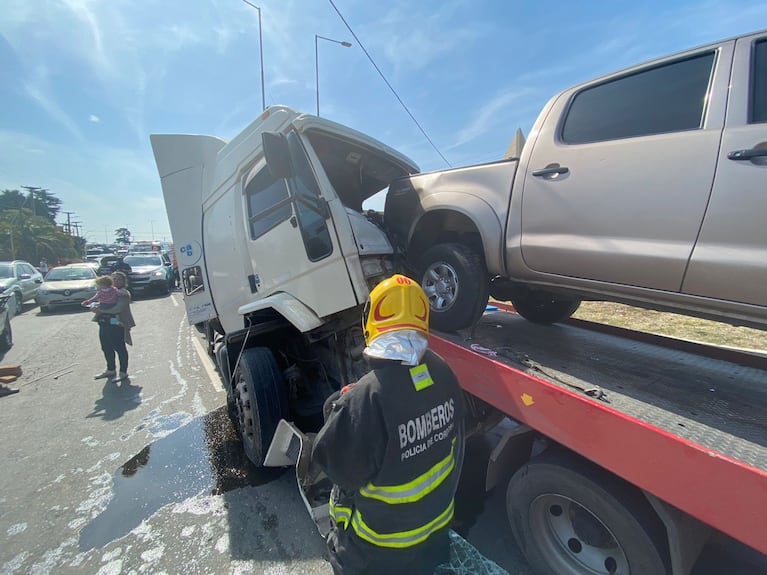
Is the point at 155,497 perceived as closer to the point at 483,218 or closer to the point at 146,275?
the point at 483,218

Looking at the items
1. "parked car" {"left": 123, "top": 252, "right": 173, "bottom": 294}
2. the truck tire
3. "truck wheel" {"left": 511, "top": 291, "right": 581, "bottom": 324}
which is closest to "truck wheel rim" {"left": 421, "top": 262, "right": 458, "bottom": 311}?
the truck tire

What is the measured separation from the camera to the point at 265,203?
3404 millimetres

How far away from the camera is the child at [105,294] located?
5559 millimetres

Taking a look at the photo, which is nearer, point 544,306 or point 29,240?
point 544,306

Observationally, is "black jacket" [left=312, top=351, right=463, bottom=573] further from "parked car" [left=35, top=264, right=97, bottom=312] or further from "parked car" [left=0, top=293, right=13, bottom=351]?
"parked car" [left=35, top=264, right=97, bottom=312]

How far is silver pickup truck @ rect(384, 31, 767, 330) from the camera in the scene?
5.27ft

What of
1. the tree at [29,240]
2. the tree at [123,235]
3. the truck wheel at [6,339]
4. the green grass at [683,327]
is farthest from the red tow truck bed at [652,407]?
the tree at [123,235]

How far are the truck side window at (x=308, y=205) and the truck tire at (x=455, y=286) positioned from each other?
2.83 feet

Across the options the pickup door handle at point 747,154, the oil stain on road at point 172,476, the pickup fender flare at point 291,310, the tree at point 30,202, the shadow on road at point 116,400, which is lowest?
the oil stain on road at point 172,476

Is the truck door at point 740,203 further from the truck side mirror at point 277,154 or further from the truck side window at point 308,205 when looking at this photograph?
the truck side mirror at point 277,154

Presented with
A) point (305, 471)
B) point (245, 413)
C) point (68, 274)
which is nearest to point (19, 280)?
point (68, 274)

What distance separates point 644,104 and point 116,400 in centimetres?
629

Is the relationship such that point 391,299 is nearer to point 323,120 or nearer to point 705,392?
point 705,392

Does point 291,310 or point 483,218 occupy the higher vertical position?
point 483,218
